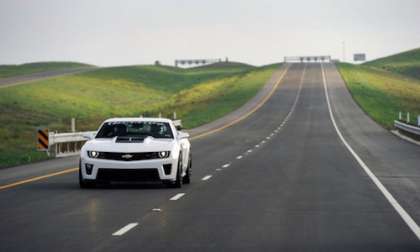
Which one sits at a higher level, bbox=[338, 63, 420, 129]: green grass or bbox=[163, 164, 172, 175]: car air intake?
bbox=[163, 164, 172, 175]: car air intake

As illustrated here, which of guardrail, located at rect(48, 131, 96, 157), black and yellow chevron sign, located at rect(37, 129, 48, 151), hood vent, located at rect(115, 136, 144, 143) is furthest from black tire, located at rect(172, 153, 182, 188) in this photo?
black and yellow chevron sign, located at rect(37, 129, 48, 151)

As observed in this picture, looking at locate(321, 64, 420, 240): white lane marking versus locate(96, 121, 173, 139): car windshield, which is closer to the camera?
locate(321, 64, 420, 240): white lane marking

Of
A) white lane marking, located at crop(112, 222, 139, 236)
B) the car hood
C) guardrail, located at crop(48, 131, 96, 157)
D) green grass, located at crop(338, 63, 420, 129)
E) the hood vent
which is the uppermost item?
the hood vent

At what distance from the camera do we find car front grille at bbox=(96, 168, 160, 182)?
65.8 feet

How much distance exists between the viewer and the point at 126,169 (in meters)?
20.1

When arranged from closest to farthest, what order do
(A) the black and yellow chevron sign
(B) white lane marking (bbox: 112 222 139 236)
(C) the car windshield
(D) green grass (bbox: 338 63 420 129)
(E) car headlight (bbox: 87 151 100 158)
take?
(B) white lane marking (bbox: 112 222 139 236) → (E) car headlight (bbox: 87 151 100 158) → (C) the car windshield → (A) the black and yellow chevron sign → (D) green grass (bbox: 338 63 420 129)

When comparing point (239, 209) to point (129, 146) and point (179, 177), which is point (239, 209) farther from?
point (129, 146)

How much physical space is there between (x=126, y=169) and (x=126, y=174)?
0.31 feet

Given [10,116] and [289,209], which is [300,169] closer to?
[289,209]

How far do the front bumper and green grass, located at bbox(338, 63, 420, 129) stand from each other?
45.5m

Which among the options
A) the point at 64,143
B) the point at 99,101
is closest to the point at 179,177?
the point at 64,143

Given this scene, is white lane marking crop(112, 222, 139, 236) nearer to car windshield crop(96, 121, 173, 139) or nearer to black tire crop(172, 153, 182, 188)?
black tire crop(172, 153, 182, 188)

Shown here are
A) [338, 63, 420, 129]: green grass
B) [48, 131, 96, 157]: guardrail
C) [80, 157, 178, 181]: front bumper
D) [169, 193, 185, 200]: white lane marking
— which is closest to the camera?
[169, 193, 185, 200]: white lane marking

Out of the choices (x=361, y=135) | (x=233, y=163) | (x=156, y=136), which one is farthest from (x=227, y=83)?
(x=156, y=136)
